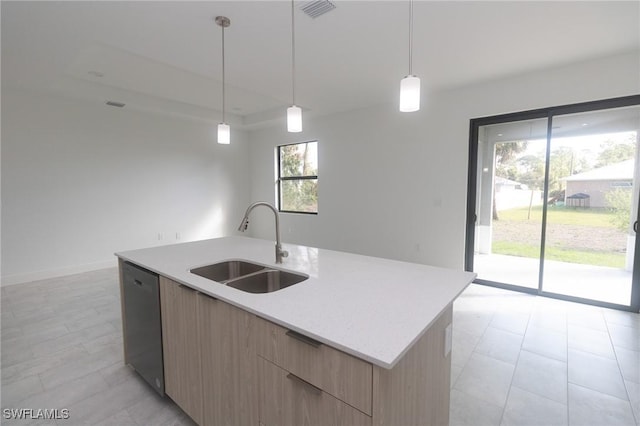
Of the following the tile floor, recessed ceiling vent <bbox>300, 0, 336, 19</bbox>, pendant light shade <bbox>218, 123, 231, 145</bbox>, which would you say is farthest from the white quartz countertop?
recessed ceiling vent <bbox>300, 0, 336, 19</bbox>

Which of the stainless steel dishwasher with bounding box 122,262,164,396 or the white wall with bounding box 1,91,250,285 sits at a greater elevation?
the white wall with bounding box 1,91,250,285

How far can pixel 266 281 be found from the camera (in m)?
1.76

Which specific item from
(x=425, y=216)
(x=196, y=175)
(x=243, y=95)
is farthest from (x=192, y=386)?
(x=196, y=175)

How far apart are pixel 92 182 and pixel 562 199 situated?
6.52 meters

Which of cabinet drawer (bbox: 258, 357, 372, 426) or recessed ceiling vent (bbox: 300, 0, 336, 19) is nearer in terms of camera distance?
cabinet drawer (bbox: 258, 357, 372, 426)

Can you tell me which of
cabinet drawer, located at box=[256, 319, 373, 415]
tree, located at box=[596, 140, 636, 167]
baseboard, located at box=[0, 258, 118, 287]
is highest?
tree, located at box=[596, 140, 636, 167]

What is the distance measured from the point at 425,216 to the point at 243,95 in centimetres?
334

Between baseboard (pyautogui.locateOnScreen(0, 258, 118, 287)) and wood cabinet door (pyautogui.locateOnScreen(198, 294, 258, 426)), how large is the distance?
4.26m

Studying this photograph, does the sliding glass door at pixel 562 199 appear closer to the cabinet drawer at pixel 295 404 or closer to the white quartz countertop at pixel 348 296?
the white quartz countertop at pixel 348 296

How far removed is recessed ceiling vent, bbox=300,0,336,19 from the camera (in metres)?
2.07

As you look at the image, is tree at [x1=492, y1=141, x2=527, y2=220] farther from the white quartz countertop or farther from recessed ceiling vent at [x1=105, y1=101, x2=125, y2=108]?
recessed ceiling vent at [x1=105, y1=101, x2=125, y2=108]

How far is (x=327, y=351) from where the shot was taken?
0.92 meters

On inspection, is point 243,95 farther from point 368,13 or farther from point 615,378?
point 615,378

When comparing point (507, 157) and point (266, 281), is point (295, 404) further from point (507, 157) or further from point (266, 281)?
point (507, 157)
